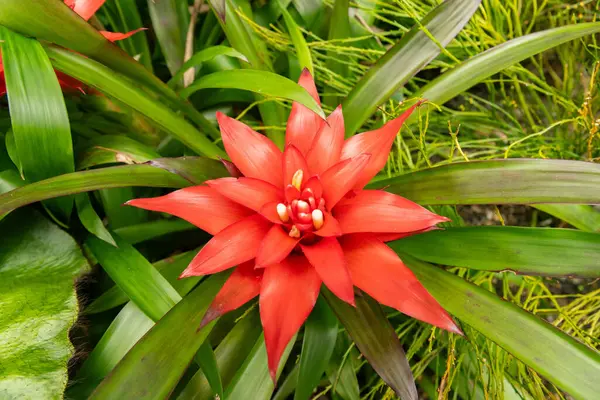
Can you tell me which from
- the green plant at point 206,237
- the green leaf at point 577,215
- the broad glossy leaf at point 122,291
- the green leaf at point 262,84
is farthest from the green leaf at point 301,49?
the green leaf at point 577,215

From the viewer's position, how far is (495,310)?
771mm

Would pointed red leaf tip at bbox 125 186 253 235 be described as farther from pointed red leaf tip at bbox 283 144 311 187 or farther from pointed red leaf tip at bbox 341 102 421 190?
pointed red leaf tip at bbox 341 102 421 190

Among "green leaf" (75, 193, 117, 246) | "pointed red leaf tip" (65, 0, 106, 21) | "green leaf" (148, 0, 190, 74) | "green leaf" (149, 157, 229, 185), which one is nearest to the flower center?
"green leaf" (149, 157, 229, 185)

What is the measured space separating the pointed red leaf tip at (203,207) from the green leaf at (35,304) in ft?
1.03

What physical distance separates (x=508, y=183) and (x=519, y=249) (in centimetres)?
11

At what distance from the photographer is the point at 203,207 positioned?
2.48 ft

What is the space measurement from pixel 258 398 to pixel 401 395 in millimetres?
268

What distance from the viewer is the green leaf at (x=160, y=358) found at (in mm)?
724

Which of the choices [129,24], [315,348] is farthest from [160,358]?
[129,24]

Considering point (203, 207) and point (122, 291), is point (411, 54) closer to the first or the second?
point (203, 207)

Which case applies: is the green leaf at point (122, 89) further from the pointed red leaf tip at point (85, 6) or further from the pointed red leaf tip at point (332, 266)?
the pointed red leaf tip at point (332, 266)

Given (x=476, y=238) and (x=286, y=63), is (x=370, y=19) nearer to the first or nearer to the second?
(x=286, y=63)

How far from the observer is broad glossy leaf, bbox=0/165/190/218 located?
0.77m

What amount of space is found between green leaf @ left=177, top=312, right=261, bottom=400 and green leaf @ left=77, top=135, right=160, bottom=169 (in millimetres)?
415
